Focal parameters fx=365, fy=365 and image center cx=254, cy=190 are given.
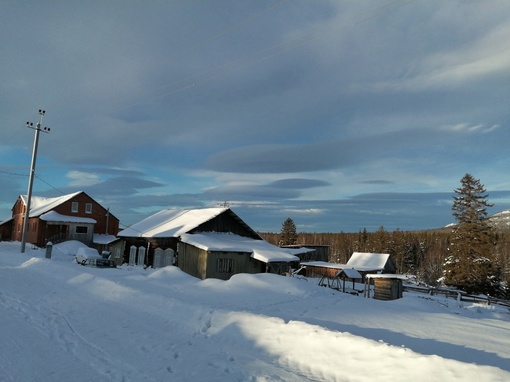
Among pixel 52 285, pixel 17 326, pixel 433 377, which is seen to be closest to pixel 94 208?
pixel 52 285

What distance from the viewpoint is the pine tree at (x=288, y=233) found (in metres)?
77.9

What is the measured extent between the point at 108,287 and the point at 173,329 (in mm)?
6655

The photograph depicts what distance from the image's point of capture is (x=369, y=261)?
56.3 m

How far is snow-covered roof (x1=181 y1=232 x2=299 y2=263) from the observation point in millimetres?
27125

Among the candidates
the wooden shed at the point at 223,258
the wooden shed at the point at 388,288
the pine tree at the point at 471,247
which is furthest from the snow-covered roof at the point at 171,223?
the pine tree at the point at 471,247

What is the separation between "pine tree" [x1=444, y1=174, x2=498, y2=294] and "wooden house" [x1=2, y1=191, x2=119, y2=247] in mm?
45191

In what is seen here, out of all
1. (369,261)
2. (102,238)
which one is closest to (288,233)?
(369,261)

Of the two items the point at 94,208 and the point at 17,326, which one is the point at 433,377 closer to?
the point at 17,326

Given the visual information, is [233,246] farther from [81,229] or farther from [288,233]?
[288,233]

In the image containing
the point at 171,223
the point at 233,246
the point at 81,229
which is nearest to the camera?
the point at 233,246

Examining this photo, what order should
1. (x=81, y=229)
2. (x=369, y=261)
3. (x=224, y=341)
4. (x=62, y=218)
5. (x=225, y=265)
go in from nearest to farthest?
1. (x=224, y=341)
2. (x=225, y=265)
3. (x=62, y=218)
4. (x=81, y=229)
5. (x=369, y=261)

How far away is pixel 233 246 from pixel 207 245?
8.48 feet

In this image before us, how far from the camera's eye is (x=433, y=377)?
5969 millimetres

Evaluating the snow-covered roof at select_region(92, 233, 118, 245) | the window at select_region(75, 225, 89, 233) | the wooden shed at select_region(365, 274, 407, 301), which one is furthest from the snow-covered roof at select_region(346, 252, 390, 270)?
the window at select_region(75, 225, 89, 233)
